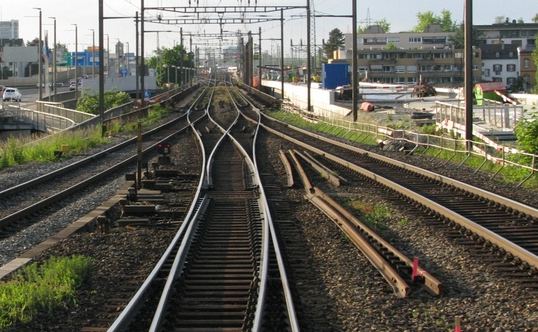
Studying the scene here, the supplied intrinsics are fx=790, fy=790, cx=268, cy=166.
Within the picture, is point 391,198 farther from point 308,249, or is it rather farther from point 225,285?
point 225,285

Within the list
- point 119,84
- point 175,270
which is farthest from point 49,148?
point 119,84

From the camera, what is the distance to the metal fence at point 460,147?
19.0 metres

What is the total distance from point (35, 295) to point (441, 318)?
4.16 metres

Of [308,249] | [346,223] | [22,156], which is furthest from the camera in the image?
[22,156]

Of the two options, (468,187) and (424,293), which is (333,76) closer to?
(468,187)

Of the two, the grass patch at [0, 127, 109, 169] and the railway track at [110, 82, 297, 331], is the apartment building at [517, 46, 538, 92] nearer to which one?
the grass patch at [0, 127, 109, 169]

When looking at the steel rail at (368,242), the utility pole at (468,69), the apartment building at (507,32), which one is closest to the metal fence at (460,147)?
the utility pole at (468,69)

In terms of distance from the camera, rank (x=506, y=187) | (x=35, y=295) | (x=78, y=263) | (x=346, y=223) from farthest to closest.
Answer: (x=506, y=187) → (x=346, y=223) → (x=78, y=263) → (x=35, y=295)

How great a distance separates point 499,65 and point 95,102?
80621mm

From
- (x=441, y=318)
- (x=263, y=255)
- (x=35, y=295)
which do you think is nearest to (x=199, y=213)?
(x=263, y=255)

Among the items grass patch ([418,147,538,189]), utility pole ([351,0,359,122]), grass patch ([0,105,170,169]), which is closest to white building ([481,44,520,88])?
utility pole ([351,0,359,122])

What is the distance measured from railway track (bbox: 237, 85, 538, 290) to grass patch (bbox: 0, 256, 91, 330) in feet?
16.5

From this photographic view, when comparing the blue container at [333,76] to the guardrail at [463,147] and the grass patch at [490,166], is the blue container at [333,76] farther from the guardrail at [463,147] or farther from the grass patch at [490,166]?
the grass patch at [490,166]

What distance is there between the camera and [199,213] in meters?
13.6
